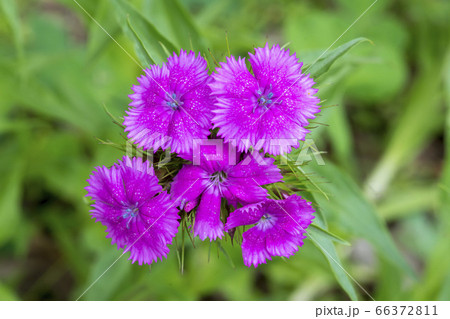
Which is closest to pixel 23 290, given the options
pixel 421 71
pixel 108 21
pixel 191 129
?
pixel 108 21

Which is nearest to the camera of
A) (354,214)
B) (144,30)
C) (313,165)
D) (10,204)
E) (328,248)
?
(328,248)

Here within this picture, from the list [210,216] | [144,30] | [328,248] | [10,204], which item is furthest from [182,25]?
[10,204]

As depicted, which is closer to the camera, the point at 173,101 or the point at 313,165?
the point at 173,101

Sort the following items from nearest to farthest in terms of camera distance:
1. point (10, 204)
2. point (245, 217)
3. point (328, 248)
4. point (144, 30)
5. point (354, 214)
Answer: point (245, 217), point (328, 248), point (144, 30), point (354, 214), point (10, 204)

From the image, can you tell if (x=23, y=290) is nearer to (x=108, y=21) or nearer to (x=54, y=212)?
(x=54, y=212)

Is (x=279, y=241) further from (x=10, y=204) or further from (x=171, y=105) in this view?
(x=10, y=204)

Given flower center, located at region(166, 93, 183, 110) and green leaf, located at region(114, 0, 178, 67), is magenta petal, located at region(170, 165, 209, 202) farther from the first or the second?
green leaf, located at region(114, 0, 178, 67)

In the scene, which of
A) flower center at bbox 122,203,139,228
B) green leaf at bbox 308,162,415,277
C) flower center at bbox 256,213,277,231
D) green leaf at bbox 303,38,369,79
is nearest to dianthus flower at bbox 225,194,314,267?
flower center at bbox 256,213,277,231
